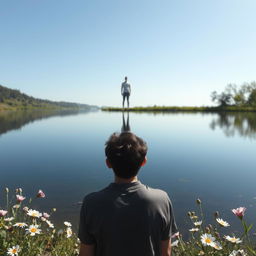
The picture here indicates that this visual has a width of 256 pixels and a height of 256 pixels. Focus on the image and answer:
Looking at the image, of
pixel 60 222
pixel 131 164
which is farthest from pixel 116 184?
pixel 60 222

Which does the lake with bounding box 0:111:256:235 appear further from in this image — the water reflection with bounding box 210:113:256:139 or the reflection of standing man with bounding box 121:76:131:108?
the reflection of standing man with bounding box 121:76:131:108

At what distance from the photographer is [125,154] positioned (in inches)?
61.5

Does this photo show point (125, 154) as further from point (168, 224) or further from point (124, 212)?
point (168, 224)

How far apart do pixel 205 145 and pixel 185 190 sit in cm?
585

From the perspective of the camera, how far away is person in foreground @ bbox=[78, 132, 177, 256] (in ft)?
4.91

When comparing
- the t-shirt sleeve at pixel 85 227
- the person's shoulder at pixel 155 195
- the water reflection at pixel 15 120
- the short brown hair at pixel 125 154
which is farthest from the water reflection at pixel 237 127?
the water reflection at pixel 15 120

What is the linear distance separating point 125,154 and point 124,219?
16.4 inches

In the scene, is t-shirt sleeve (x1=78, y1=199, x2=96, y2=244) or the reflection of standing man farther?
the reflection of standing man

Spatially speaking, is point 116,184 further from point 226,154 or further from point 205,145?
point 205,145

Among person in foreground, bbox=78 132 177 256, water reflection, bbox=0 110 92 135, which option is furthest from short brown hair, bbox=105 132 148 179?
water reflection, bbox=0 110 92 135

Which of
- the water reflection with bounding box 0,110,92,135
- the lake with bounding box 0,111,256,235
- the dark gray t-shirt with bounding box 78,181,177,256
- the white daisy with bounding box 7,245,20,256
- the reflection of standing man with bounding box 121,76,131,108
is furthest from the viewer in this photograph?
the water reflection with bounding box 0,110,92,135

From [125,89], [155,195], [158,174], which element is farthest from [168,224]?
[125,89]

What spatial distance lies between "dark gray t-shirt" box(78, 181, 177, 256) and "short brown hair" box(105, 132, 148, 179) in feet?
0.32

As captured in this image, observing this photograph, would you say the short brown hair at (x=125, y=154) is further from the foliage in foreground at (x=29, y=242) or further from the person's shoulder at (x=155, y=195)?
the foliage in foreground at (x=29, y=242)
